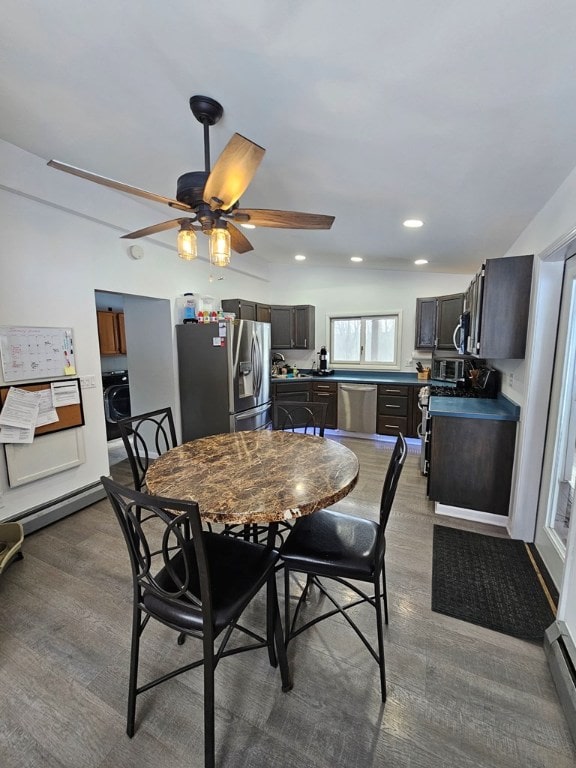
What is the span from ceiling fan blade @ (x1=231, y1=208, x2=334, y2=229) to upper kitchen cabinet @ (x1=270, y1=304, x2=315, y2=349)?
3586 mm

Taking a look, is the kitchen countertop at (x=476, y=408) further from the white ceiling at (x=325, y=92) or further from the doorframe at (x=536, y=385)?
the white ceiling at (x=325, y=92)

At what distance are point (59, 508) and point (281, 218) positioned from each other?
2814 mm

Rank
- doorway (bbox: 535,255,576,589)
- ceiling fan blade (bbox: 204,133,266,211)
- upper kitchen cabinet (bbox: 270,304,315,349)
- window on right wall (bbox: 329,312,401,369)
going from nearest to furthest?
1. ceiling fan blade (bbox: 204,133,266,211)
2. doorway (bbox: 535,255,576,589)
3. window on right wall (bbox: 329,312,401,369)
4. upper kitchen cabinet (bbox: 270,304,315,349)

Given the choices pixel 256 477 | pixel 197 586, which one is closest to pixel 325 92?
pixel 256 477

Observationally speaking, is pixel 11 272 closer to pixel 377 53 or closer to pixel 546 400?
pixel 377 53

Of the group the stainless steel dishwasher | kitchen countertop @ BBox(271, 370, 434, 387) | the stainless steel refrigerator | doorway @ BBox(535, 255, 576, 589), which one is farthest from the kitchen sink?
doorway @ BBox(535, 255, 576, 589)

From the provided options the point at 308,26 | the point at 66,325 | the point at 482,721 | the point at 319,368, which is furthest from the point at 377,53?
the point at 319,368

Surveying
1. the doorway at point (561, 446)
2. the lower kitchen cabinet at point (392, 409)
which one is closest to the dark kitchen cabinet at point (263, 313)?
the lower kitchen cabinet at point (392, 409)

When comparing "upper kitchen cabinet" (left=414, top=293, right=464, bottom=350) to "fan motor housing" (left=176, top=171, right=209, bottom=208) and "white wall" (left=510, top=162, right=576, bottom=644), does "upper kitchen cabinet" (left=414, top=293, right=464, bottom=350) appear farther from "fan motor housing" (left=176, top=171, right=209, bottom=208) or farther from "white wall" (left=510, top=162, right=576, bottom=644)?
"fan motor housing" (left=176, top=171, right=209, bottom=208)

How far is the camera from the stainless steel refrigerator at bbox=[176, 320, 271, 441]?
11.9 feet

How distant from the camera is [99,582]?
1994 millimetres

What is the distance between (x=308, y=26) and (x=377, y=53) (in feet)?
0.85

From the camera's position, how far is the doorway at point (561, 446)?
197cm

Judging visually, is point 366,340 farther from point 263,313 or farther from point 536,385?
point 536,385
